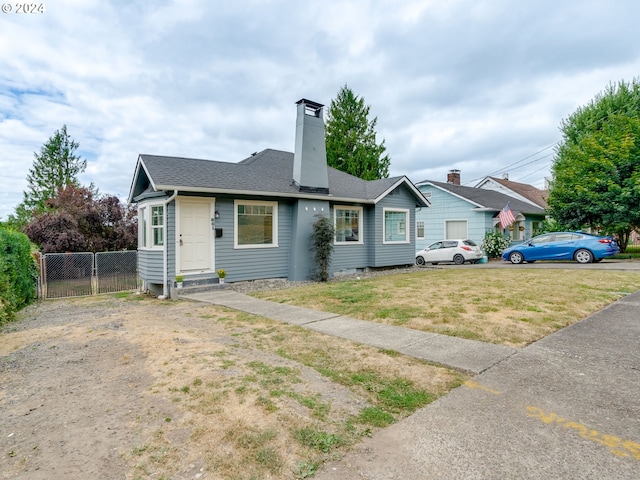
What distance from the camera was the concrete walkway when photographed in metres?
4.18

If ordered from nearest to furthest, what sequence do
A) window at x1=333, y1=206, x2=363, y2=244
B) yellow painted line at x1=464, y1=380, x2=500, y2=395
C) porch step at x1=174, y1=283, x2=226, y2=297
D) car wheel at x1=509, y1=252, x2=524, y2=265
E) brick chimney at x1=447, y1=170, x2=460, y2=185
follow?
1. yellow painted line at x1=464, y1=380, x2=500, y2=395
2. porch step at x1=174, y1=283, x2=226, y2=297
3. window at x1=333, y1=206, x2=363, y2=244
4. car wheel at x1=509, y1=252, x2=524, y2=265
5. brick chimney at x1=447, y1=170, x2=460, y2=185

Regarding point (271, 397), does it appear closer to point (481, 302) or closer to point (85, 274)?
point (481, 302)

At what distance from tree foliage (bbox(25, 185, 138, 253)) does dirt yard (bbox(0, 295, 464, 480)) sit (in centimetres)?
1187

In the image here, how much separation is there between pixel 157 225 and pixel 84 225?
9.52 m

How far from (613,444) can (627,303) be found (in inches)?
246

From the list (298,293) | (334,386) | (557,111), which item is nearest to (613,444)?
(334,386)

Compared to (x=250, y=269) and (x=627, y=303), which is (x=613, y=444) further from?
(x=250, y=269)

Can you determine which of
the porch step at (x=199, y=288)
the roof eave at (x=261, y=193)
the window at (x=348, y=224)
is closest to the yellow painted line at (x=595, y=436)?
the porch step at (x=199, y=288)

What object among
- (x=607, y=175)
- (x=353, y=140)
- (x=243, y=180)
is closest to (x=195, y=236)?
(x=243, y=180)

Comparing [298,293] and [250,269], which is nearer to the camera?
[298,293]

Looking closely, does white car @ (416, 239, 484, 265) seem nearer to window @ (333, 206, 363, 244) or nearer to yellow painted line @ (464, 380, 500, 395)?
window @ (333, 206, 363, 244)

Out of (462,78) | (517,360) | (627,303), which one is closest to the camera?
(517,360)

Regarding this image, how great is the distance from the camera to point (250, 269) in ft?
36.3

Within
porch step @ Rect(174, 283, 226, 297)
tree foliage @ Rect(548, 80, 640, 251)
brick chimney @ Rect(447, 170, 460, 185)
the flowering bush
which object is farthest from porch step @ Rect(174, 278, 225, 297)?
brick chimney @ Rect(447, 170, 460, 185)
